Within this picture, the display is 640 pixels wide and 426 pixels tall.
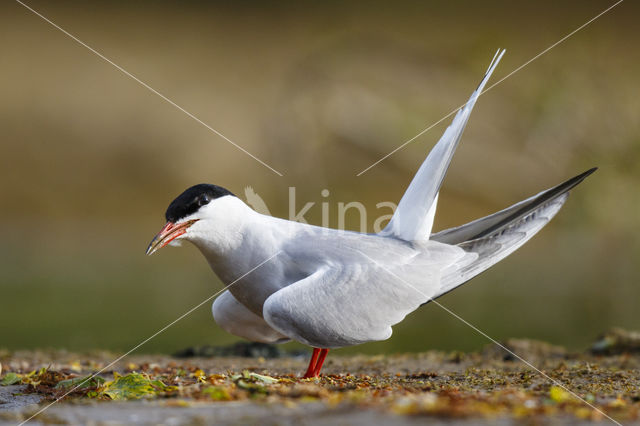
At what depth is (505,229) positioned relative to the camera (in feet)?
16.8

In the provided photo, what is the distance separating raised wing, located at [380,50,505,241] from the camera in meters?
4.85

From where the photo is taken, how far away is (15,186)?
69.4 feet

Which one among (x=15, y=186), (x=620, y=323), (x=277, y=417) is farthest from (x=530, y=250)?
(x=277, y=417)

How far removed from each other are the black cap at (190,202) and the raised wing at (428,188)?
50.6 inches

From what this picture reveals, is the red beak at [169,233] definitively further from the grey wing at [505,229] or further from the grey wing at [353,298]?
the grey wing at [505,229]

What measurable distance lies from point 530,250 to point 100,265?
9843 millimetres

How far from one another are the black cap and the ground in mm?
947

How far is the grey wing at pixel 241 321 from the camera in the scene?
4922 millimetres

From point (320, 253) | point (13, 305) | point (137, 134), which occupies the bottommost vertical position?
point (13, 305)

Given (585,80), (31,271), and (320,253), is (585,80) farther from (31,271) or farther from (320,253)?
(320,253)

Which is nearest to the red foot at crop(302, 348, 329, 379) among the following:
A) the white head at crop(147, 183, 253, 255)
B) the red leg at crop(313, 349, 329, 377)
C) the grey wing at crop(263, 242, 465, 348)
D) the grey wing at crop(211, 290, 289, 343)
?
the red leg at crop(313, 349, 329, 377)

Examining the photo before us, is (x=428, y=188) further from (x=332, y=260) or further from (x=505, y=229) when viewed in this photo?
(x=332, y=260)

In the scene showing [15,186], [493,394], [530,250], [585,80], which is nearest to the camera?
[493,394]

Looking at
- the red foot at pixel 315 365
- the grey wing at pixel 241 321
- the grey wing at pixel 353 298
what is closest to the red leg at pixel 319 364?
the red foot at pixel 315 365
